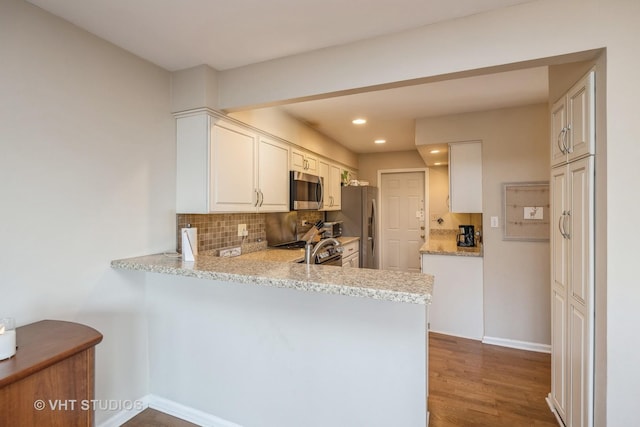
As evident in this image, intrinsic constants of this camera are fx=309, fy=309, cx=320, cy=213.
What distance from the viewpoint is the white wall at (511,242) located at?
9.96 ft

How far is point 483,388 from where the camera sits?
2377 millimetres

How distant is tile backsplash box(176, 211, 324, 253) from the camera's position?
247 cm

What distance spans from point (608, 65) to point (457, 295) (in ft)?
8.32

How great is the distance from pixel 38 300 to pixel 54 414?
62 cm

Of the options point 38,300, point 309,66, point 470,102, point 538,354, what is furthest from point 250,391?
point 470,102

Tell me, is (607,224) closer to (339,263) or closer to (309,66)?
(309,66)

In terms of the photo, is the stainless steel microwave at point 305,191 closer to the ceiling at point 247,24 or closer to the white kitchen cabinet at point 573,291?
the ceiling at point 247,24

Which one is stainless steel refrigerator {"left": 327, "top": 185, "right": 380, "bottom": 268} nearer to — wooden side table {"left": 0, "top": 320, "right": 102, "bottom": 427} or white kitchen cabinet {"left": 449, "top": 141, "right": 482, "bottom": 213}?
white kitchen cabinet {"left": 449, "top": 141, "right": 482, "bottom": 213}

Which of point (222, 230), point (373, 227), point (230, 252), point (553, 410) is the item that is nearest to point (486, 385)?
point (553, 410)

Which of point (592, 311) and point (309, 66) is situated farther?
point (309, 66)

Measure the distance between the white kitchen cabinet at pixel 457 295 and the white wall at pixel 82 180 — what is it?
273 centimetres

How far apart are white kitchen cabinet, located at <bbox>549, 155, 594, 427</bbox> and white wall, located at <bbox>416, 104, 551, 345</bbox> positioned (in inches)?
43.4

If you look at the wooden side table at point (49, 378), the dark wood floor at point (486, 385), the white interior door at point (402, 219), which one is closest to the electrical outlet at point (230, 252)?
the wooden side table at point (49, 378)

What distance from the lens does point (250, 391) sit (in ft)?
6.23
